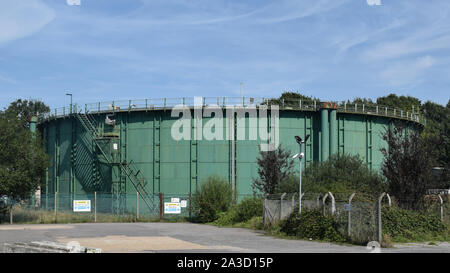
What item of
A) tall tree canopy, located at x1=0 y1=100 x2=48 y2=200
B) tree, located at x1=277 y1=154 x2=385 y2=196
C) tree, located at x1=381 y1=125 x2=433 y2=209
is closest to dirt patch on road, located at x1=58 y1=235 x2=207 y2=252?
tree, located at x1=381 y1=125 x2=433 y2=209

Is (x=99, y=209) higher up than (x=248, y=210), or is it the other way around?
(x=248, y=210)

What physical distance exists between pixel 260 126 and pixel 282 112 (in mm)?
2484

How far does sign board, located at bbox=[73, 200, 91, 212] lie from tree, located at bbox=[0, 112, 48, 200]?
10.4 ft

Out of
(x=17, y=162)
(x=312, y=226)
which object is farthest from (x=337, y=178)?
(x=17, y=162)

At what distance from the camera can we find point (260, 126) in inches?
1834

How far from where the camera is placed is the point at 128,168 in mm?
48188

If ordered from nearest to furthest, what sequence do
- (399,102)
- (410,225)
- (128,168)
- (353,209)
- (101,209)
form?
1. (353,209)
2. (410,225)
3. (101,209)
4. (128,168)
5. (399,102)

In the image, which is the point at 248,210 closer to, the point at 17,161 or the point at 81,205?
the point at 81,205

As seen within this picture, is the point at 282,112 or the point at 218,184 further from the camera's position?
the point at 282,112

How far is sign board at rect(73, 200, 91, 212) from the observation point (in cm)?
4116

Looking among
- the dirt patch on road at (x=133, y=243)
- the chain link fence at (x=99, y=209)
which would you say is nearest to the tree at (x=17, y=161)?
the chain link fence at (x=99, y=209)

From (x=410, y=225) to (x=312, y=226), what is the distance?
14.6 ft
